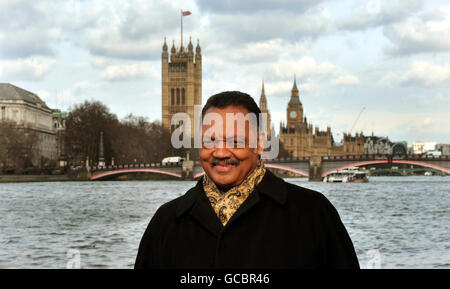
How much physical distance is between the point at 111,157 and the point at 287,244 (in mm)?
96169

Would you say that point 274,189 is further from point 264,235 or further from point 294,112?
point 294,112

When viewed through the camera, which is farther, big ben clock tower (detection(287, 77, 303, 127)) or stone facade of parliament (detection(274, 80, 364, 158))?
big ben clock tower (detection(287, 77, 303, 127))

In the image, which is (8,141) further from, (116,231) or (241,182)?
(241,182)

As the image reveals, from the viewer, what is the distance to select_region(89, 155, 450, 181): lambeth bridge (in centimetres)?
7638

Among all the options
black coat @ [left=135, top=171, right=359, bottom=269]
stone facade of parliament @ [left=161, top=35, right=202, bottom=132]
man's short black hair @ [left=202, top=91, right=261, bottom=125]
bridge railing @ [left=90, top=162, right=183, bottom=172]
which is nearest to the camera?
black coat @ [left=135, top=171, right=359, bottom=269]

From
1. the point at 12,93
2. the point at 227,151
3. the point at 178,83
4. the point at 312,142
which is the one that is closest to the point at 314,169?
the point at 12,93

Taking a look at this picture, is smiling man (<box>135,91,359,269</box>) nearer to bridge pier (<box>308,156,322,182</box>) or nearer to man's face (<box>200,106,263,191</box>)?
man's face (<box>200,106,263,191</box>)

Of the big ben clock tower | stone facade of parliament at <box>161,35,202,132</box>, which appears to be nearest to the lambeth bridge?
stone facade of parliament at <box>161,35,202,132</box>

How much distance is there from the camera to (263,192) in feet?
10.9

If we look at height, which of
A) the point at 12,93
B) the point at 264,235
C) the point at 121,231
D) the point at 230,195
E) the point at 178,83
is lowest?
the point at 121,231

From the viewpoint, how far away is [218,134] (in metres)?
3.50

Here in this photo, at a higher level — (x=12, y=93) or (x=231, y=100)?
(x=12, y=93)

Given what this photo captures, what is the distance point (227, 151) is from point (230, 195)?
22 centimetres
